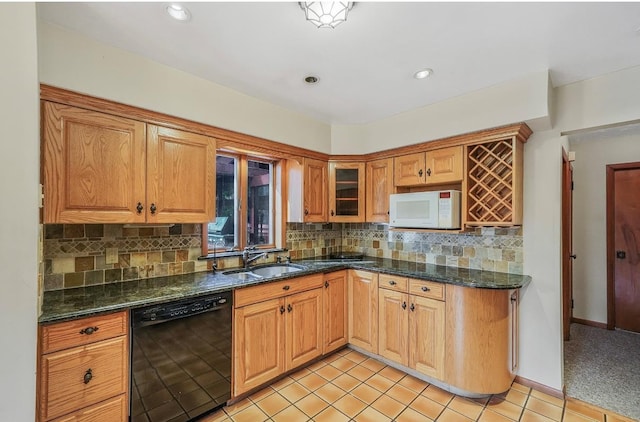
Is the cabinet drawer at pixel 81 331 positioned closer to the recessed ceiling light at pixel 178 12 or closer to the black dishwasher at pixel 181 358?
the black dishwasher at pixel 181 358

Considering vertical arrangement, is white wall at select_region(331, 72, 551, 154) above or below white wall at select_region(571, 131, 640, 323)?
above

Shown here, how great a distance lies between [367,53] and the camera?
186cm

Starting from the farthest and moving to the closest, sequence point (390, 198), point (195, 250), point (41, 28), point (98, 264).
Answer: point (390, 198) → point (195, 250) → point (98, 264) → point (41, 28)

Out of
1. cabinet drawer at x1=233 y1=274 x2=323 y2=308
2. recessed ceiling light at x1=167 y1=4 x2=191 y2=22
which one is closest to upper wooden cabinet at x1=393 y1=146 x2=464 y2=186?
cabinet drawer at x1=233 y1=274 x2=323 y2=308

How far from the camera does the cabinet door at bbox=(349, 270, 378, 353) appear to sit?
2.75 meters

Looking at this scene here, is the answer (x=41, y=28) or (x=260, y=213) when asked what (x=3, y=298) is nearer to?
(x=41, y=28)

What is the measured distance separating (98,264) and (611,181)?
5.25 metres

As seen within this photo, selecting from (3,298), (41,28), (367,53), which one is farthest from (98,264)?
(367,53)

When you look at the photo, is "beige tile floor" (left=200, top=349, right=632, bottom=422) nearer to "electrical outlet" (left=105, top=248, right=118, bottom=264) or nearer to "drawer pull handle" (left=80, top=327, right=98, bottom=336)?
"drawer pull handle" (left=80, top=327, right=98, bottom=336)

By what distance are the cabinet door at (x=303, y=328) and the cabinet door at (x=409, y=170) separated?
1.39m

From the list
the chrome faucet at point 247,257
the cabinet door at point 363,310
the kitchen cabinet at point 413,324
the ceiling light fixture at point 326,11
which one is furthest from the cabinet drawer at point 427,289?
the ceiling light fixture at point 326,11

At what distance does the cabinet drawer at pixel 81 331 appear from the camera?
4.62 ft

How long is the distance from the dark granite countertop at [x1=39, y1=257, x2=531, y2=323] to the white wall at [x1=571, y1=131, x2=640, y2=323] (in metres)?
2.04

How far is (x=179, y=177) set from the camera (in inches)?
83.9
